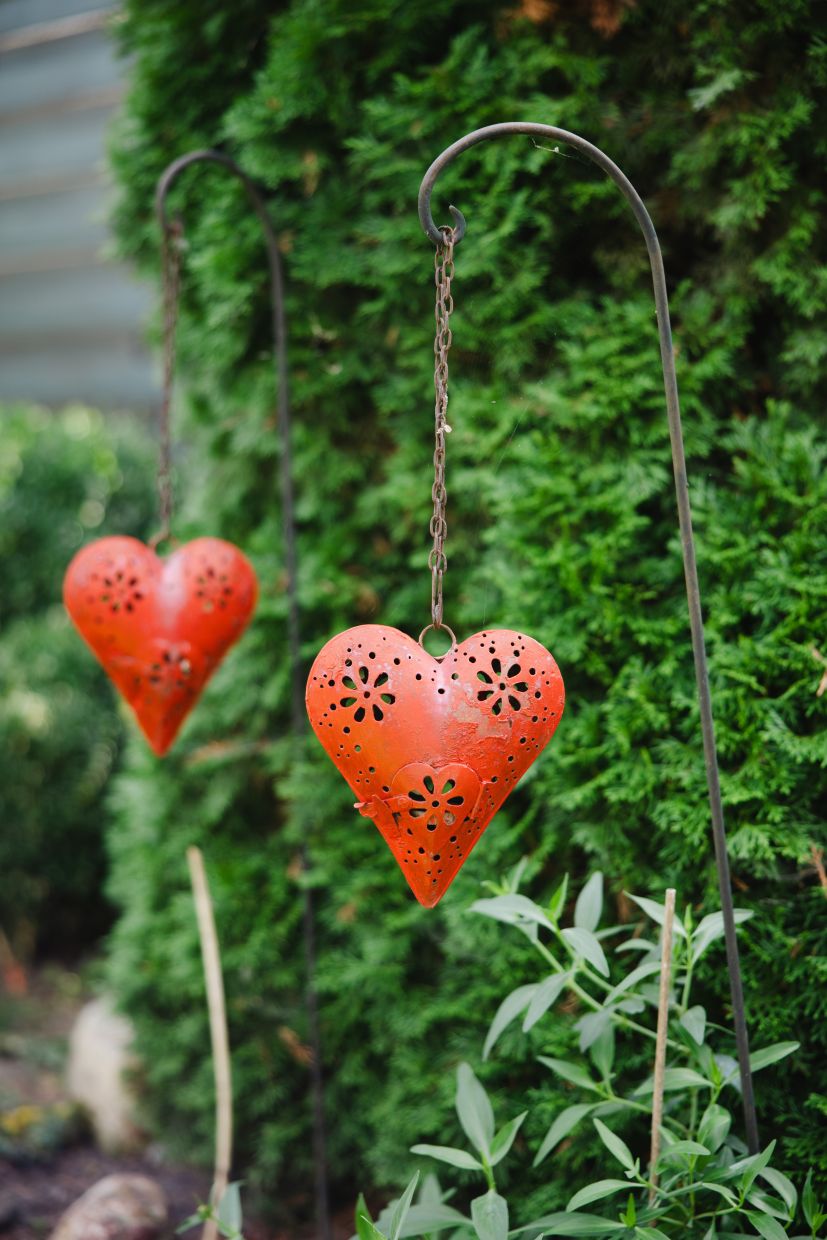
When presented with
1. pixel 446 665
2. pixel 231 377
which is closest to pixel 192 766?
pixel 231 377

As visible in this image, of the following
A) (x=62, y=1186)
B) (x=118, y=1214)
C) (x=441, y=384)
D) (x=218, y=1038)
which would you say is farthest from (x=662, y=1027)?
(x=62, y=1186)

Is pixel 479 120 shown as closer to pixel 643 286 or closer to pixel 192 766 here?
pixel 643 286

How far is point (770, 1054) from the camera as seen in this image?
152cm

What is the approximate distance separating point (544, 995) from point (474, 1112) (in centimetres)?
24

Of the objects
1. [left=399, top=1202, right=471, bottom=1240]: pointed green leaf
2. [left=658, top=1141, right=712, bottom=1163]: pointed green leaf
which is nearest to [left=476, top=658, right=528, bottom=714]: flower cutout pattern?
[left=658, top=1141, right=712, bottom=1163]: pointed green leaf

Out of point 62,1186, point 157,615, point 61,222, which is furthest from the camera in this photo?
point 61,222

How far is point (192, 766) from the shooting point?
2562 mm

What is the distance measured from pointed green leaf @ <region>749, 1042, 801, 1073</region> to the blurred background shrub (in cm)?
282

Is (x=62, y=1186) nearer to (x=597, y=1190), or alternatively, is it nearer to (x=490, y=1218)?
(x=490, y=1218)

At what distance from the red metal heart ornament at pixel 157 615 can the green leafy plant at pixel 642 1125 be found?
0.69m

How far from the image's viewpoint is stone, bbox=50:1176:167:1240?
2193 millimetres

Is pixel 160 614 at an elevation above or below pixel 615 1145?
above

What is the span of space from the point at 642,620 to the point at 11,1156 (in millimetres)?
2273

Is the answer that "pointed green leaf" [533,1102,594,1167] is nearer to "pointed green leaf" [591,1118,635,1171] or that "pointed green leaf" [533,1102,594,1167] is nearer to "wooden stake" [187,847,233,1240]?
"pointed green leaf" [591,1118,635,1171]
